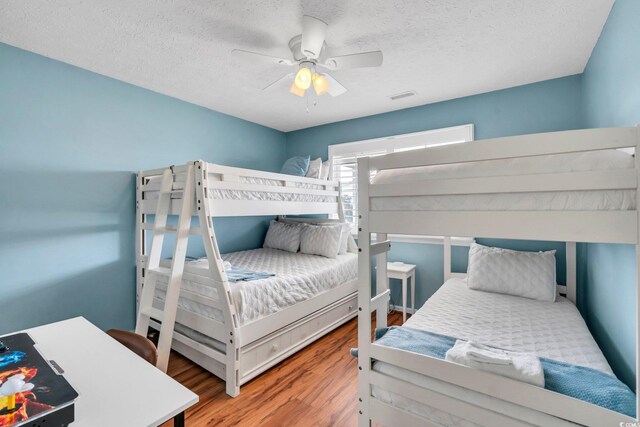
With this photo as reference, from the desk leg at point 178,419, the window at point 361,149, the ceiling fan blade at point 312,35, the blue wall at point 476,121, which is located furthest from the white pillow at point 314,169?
the desk leg at point 178,419

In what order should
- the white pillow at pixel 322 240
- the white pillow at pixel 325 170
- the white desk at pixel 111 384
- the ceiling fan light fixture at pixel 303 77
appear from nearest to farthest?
the white desk at pixel 111 384 → the ceiling fan light fixture at pixel 303 77 → the white pillow at pixel 322 240 → the white pillow at pixel 325 170

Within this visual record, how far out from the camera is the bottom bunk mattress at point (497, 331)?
1173mm

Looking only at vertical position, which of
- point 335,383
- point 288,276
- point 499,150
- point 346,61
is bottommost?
point 335,383

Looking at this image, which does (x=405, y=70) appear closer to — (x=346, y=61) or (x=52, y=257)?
(x=346, y=61)

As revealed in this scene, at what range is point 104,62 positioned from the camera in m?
2.34

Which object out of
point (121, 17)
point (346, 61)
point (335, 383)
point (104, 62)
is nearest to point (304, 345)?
point (335, 383)

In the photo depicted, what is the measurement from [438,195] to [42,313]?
2989 mm

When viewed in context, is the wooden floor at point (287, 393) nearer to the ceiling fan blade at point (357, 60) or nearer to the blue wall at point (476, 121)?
the blue wall at point (476, 121)

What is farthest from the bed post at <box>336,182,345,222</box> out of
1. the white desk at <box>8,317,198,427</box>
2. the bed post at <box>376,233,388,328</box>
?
the white desk at <box>8,317,198,427</box>

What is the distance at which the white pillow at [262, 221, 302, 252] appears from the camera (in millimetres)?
3667

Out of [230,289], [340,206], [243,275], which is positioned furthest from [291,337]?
[340,206]

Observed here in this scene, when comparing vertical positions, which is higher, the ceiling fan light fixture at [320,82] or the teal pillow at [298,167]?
the ceiling fan light fixture at [320,82]

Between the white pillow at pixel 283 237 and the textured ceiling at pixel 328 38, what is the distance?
5.59 ft

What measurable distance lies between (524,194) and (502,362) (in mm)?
624
